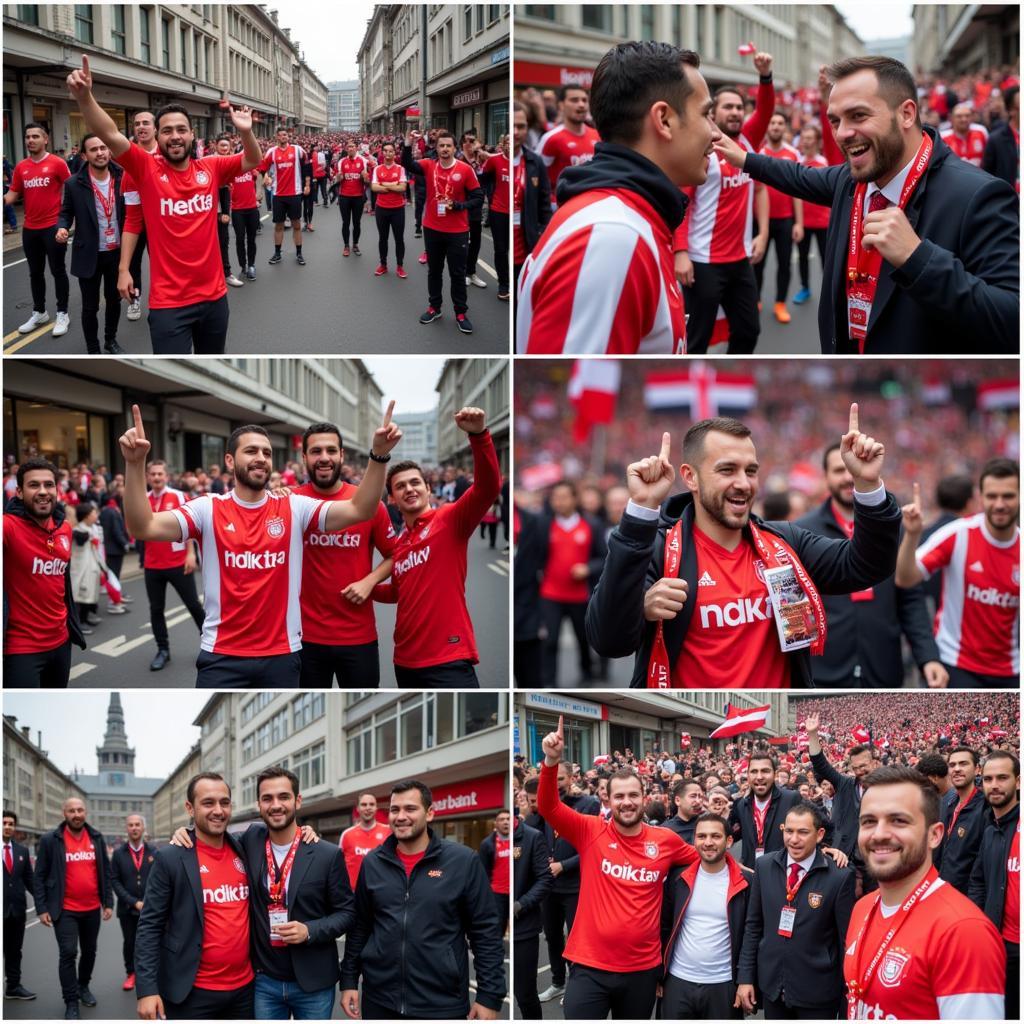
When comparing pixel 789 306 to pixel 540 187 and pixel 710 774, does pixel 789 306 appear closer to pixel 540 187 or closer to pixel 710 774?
pixel 540 187

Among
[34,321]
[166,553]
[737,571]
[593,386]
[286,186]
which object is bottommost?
[166,553]

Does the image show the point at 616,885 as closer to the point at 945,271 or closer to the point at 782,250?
the point at 945,271

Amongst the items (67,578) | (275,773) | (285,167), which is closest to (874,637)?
(275,773)

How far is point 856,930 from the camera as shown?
11.2 feet

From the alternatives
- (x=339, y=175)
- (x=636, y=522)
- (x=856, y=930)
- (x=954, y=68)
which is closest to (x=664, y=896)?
(x=856, y=930)

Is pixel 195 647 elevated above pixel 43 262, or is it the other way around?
pixel 43 262

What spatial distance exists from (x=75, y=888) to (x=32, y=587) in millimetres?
2057

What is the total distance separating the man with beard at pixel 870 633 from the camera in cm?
431

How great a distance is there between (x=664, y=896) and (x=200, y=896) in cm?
206

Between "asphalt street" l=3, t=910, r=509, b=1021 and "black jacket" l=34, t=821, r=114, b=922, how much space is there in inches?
3.8

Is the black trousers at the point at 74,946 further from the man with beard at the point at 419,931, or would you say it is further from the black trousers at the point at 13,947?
the man with beard at the point at 419,931

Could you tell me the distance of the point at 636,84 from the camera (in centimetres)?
259

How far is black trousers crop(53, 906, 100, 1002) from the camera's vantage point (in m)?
4.97

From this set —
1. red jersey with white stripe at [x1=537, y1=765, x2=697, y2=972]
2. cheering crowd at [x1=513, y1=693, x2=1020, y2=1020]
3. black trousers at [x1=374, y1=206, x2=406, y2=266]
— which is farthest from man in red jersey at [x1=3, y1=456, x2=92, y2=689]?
red jersey with white stripe at [x1=537, y1=765, x2=697, y2=972]
